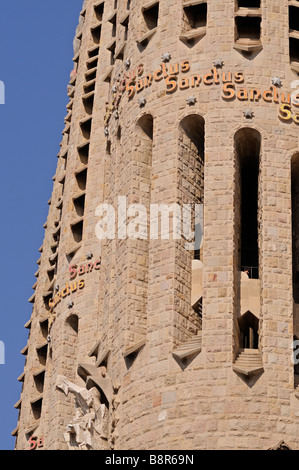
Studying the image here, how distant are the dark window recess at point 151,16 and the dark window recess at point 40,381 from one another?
13.5 metres

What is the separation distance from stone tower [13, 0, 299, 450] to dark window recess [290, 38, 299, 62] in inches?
2.8

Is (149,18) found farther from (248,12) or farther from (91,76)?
(91,76)

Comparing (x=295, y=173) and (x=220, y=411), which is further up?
(x=295, y=173)

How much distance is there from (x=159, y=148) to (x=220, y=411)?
A: 9254 millimetres

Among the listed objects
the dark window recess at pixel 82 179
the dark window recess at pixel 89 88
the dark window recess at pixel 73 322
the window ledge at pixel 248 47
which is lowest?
the dark window recess at pixel 73 322

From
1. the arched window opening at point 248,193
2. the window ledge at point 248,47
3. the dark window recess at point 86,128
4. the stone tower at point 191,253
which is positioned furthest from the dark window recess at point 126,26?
the arched window opening at point 248,193

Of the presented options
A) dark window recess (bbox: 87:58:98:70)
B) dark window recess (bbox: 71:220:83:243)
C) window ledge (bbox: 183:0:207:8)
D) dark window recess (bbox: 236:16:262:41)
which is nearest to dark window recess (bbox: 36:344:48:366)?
dark window recess (bbox: 71:220:83:243)

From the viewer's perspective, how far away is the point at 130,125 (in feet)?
245

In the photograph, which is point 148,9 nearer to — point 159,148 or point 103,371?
point 159,148

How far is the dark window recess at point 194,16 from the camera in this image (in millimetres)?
75000

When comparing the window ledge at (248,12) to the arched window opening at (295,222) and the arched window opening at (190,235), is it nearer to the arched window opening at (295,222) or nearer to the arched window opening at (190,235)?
the arched window opening at (190,235)

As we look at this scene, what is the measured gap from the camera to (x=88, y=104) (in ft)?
282

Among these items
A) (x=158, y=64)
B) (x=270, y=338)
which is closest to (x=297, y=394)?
(x=270, y=338)

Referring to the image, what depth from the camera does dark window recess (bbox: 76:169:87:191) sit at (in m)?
83.4
